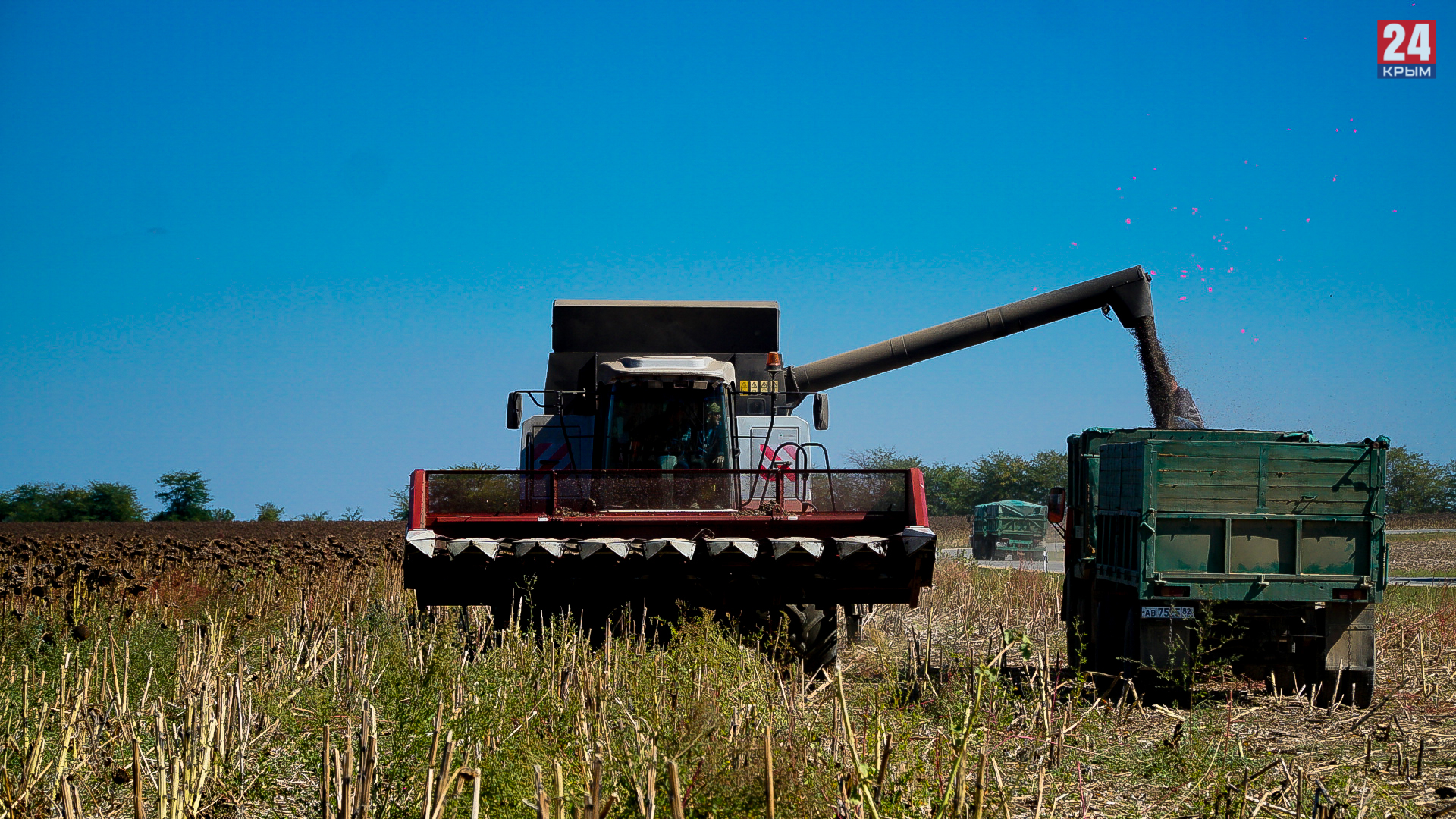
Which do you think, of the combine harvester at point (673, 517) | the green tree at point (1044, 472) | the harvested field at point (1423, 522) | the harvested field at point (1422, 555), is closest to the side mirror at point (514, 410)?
the combine harvester at point (673, 517)

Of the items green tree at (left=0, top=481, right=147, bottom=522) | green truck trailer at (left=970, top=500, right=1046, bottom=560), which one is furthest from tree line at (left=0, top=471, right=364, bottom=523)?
green truck trailer at (left=970, top=500, right=1046, bottom=560)

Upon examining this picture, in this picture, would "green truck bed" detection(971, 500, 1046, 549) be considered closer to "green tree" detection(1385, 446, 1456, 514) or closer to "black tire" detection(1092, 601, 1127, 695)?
"black tire" detection(1092, 601, 1127, 695)

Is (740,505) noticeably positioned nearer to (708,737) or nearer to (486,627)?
(486,627)

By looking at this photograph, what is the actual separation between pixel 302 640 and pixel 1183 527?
6247 millimetres

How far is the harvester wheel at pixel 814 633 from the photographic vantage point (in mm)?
9422

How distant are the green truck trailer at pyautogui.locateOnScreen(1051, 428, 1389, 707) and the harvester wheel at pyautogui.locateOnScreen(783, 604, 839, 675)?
1.89 meters

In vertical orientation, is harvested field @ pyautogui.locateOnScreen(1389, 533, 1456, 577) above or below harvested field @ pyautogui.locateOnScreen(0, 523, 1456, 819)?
below

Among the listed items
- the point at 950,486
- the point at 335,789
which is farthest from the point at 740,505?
the point at 950,486

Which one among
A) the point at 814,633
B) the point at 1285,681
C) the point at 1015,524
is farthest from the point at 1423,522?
the point at 814,633

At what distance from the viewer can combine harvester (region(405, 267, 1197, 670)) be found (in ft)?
28.5

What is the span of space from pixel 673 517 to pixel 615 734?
3.91 m

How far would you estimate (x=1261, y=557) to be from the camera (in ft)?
28.7

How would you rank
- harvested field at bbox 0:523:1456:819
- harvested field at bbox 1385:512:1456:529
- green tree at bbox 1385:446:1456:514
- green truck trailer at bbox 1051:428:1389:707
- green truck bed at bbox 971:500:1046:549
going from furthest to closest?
green tree at bbox 1385:446:1456:514 < harvested field at bbox 1385:512:1456:529 < green truck bed at bbox 971:500:1046:549 < green truck trailer at bbox 1051:428:1389:707 < harvested field at bbox 0:523:1456:819

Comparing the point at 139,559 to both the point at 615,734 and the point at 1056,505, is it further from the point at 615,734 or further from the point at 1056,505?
the point at 615,734
